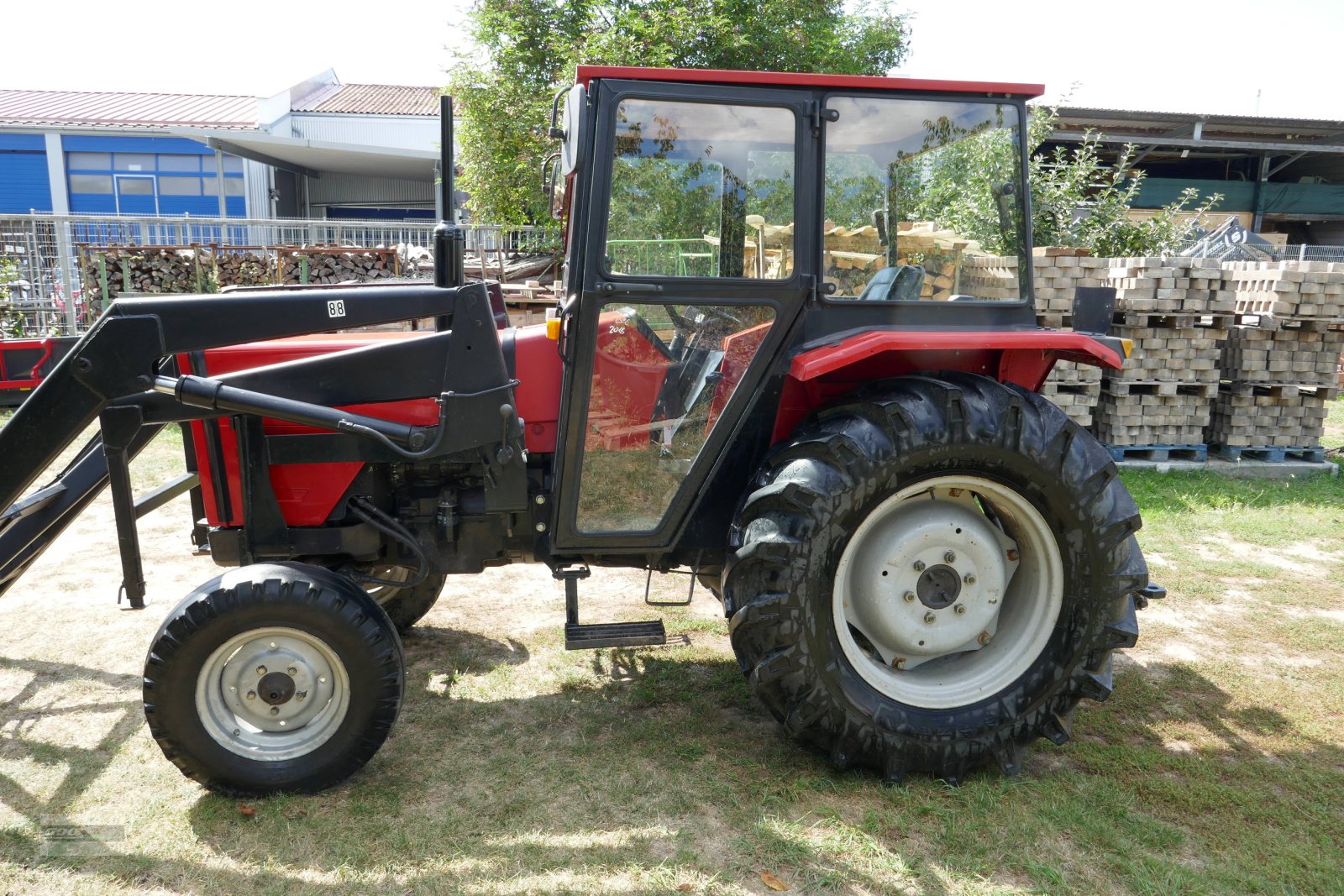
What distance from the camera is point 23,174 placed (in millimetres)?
23969

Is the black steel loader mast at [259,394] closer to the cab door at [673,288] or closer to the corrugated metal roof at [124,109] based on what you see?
the cab door at [673,288]

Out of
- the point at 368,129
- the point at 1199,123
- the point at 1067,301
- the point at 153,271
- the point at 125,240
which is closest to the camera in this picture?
the point at 1067,301

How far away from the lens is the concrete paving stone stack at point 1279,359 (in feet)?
24.6

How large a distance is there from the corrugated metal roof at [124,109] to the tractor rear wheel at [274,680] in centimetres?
2357

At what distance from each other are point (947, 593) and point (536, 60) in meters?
13.1

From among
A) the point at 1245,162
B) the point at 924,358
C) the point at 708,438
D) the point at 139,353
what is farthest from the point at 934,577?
the point at 1245,162

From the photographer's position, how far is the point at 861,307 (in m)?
3.07

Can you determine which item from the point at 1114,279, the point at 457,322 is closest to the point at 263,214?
the point at 1114,279

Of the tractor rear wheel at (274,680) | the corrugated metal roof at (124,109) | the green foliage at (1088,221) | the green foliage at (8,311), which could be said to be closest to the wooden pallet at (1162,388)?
the green foliage at (1088,221)

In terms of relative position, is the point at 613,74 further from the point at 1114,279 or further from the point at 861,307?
the point at 1114,279

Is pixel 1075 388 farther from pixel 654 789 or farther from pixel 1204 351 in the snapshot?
pixel 654 789

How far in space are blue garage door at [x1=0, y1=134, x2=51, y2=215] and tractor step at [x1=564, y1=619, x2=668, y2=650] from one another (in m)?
26.7

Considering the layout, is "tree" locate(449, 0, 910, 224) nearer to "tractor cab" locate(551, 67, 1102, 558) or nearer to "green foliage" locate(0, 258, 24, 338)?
"green foliage" locate(0, 258, 24, 338)

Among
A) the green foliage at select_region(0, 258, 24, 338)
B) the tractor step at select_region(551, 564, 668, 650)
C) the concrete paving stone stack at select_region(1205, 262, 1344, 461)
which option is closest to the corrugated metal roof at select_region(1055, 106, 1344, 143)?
the concrete paving stone stack at select_region(1205, 262, 1344, 461)
